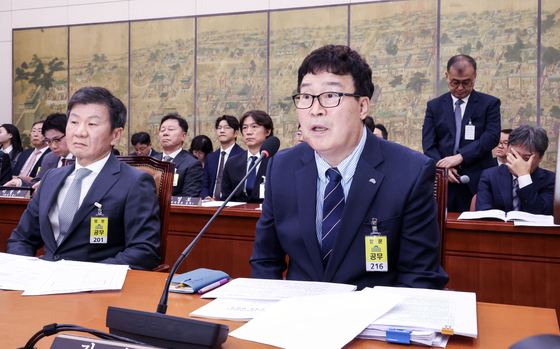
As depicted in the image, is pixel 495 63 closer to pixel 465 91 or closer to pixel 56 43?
pixel 465 91

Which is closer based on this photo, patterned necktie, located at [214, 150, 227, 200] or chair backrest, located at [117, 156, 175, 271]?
chair backrest, located at [117, 156, 175, 271]

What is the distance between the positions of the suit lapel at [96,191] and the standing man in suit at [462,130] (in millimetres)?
2643

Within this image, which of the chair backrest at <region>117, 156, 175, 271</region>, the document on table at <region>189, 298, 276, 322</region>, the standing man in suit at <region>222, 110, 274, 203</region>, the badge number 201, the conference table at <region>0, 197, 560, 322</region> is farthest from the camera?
the standing man in suit at <region>222, 110, 274, 203</region>

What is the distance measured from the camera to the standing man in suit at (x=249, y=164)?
4062 millimetres

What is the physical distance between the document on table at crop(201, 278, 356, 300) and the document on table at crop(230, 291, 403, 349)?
8 cm

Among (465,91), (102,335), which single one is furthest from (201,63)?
(102,335)

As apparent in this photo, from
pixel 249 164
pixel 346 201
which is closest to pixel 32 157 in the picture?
pixel 249 164

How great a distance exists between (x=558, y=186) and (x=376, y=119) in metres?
5.45

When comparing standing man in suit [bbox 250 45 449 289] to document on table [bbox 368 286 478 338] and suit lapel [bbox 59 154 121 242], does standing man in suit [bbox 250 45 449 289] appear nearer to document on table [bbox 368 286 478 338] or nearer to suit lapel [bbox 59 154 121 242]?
document on table [bbox 368 286 478 338]

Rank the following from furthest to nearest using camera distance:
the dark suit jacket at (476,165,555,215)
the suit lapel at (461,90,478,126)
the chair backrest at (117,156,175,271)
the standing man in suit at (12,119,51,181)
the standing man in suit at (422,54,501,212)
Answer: the standing man in suit at (12,119,51,181) → the suit lapel at (461,90,478,126) → the standing man in suit at (422,54,501,212) → the dark suit jacket at (476,165,555,215) → the chair backrest at (117,156,175,271)

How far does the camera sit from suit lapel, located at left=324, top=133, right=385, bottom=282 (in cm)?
138

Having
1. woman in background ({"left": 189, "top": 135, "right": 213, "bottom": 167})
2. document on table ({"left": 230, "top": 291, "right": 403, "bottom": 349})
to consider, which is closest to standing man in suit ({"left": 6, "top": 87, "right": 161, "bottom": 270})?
document on table ({"left": 230, "top": 291, "right": 403, "bottom": 349})

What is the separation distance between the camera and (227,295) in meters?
1.13

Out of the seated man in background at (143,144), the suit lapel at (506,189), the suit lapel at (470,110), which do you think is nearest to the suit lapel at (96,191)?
the suit lapel at (506,189)
